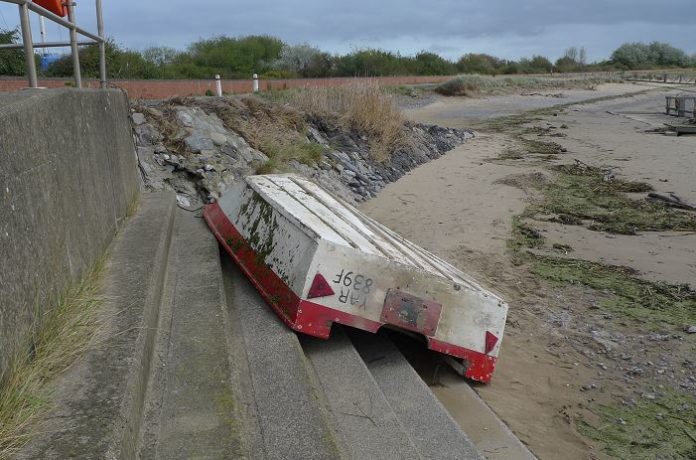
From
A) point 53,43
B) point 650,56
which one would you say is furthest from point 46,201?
point 650,56

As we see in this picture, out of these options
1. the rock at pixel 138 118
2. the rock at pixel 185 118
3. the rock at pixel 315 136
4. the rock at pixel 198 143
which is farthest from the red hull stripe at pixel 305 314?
the rock at pixel 315 136

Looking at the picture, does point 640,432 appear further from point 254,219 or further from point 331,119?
point 331,119


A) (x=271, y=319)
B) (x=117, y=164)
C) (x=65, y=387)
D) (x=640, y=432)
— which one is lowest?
(x=640, y=432)

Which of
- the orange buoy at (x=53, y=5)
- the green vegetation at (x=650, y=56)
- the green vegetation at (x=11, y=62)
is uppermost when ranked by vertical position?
the green vegetation at (x=650, y=56)

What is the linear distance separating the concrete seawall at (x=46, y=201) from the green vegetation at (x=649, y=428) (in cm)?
311

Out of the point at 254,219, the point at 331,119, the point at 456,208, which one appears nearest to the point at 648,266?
the point at 456,208

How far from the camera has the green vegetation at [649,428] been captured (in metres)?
3.51

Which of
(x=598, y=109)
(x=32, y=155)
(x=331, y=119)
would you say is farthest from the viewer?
(x=598, y=109)

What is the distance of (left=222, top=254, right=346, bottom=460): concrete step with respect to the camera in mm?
2604

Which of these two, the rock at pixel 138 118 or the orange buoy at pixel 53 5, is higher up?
the orange buoy at pixel 53 5

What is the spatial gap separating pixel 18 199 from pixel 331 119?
37.6 ft

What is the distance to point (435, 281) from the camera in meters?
3.83

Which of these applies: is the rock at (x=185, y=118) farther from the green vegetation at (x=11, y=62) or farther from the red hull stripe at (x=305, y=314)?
the red hull stripe at (x=305, y=314)

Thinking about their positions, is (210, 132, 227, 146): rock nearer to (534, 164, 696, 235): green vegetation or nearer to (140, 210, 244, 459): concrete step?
(534, 164, 696, 235): green vegetation
